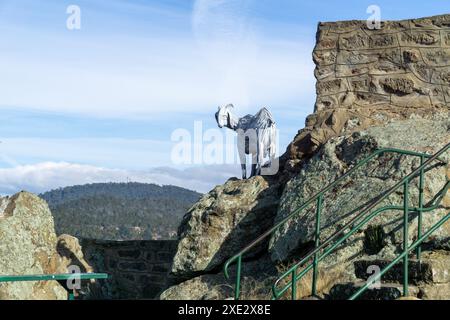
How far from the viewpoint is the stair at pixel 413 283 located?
7.14 metres

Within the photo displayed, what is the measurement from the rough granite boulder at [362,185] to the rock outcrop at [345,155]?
14 mm

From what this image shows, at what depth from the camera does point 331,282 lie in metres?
8.44

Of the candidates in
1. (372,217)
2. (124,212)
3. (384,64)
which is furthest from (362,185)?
(124,212)

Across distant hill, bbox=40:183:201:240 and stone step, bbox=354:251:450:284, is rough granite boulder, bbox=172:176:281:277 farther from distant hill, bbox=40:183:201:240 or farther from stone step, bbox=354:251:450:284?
distant hill, bbox=40:183:201:240

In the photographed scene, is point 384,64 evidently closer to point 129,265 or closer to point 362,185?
point 362,185

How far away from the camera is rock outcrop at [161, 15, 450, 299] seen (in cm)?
967

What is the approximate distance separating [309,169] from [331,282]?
2646 mm

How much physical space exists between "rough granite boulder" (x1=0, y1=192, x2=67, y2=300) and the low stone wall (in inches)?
39.5

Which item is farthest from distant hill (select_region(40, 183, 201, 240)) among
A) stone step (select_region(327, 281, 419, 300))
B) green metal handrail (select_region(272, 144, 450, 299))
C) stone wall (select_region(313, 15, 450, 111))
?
stone step (select_region(327, 281, 419, 300))

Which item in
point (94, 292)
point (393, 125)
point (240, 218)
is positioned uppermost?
point (393, 125)

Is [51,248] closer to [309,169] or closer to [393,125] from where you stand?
[309,169]

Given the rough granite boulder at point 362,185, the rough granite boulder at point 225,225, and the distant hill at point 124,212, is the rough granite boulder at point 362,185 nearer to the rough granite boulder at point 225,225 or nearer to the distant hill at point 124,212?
the rough granite boulder at point 225,225
